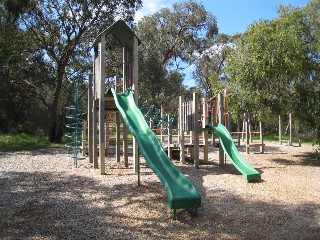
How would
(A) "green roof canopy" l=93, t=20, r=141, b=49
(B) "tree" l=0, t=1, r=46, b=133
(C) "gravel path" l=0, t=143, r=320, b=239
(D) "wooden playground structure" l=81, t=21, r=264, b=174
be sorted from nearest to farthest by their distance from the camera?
(C) "gravel path" l=0, t=143, r=320, b=239 → (D) "wooden playground structure" l=81, t=21, r=264, b=174 → (A) "green roof canopy" l=93, t=20, r=141, b=49 → (B) "tree" l=0, t=1, r=46, b=133

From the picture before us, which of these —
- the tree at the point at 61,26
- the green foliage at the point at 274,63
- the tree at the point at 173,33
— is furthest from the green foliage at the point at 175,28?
the green foliage at the point at 274,63

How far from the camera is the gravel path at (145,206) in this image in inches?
199

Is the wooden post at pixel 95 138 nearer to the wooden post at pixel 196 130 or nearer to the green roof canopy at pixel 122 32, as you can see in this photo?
the green roof canopy at pixel 122 32

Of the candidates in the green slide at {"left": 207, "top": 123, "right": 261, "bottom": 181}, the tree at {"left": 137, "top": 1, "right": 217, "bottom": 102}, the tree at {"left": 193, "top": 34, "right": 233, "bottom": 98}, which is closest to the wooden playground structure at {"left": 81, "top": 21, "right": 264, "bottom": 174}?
the green slide at {"left": 207, "top": 123, "right": 261, "bottom": 181}

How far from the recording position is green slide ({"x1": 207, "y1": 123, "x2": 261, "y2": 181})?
8648 mm

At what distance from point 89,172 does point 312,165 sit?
→ 776cm

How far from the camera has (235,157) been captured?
9.79 m

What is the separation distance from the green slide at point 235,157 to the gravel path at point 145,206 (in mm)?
255

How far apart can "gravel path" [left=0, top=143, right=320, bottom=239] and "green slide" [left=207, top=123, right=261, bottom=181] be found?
0.26 meters

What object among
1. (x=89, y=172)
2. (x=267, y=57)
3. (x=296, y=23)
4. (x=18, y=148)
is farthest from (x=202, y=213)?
(x=18, y=148)

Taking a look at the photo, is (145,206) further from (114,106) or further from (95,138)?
(114,106)

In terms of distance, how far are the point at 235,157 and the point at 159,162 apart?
3497 millimetres

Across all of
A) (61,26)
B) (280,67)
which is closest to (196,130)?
(280,67)

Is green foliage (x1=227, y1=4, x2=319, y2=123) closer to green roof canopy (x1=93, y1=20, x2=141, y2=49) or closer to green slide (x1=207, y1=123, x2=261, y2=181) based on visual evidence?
green slide (x1=207, y1=123, x2=261, y2=181)
